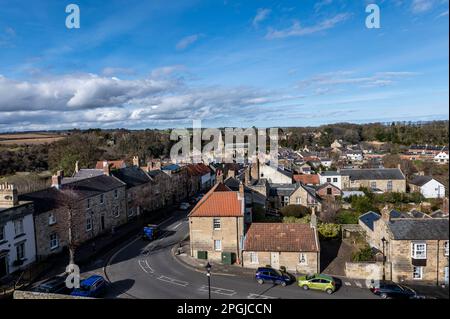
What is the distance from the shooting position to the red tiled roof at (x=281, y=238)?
26875 mm

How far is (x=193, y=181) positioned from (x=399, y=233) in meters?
42.6

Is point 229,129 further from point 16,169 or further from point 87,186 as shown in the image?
point 87,186

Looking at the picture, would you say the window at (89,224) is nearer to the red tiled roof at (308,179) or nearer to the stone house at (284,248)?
the stone house at (284,248)

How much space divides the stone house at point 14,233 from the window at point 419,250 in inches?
1208

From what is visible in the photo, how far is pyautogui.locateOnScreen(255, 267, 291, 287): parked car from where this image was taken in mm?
24391

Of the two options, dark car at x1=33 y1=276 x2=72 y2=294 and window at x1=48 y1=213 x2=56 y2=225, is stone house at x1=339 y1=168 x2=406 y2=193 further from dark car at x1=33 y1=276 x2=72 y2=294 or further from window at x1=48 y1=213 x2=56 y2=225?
dark car at x1=33 y1=276 x2=72 y2=294

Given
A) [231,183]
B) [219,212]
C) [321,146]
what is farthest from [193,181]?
[321,146]

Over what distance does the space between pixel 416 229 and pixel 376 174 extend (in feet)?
128

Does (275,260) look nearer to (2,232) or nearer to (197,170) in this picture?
(2,232)

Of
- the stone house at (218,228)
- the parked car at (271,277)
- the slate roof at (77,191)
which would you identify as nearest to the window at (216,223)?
the stone house at (218,228)

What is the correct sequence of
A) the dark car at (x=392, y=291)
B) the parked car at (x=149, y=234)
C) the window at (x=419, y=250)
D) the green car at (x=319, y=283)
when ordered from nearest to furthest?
the dark car at (x=392, y=291)
the green car at (x=319, y=283)
the window at (x=419, y=250)
the parked car at (x=149, y=234)

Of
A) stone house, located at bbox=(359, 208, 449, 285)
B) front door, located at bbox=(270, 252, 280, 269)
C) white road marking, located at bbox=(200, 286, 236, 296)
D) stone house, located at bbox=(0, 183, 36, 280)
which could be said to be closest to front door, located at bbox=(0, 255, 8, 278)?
stone house, located at bbox=(0, 183, 36, 280)

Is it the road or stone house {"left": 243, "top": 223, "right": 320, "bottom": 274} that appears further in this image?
stone house {"left": 243, "top": 223, "right": 320, "bottom": 274}

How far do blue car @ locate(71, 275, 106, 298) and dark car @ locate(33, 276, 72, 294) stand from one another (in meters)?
0.88
